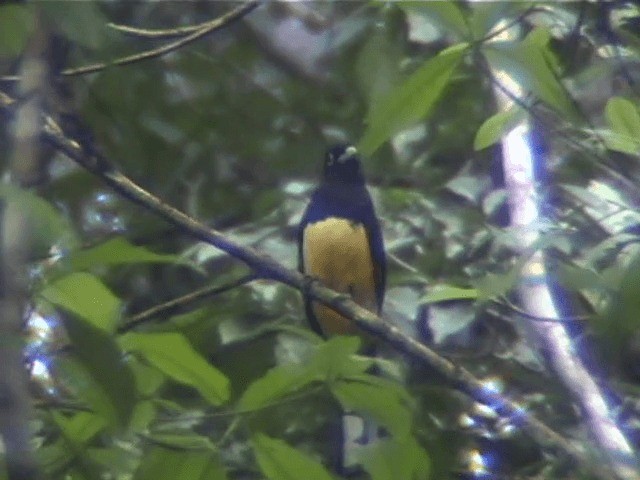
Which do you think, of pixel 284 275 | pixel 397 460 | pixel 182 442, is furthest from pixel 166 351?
pixel 284 275

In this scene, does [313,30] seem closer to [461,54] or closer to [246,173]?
[246,173]

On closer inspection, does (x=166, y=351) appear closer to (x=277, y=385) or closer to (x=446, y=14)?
(x=277, y=385)

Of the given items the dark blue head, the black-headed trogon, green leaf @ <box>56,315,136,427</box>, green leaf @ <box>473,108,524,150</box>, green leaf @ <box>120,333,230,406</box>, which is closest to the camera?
green leaf @ <box>56,315,136,427</box>

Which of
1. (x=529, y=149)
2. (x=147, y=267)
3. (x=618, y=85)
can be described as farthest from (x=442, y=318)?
(x=147, y=267)

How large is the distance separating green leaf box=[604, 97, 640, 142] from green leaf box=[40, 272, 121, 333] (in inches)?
32.7

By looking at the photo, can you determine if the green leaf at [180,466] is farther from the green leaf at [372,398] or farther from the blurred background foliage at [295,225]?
the green leaf at [372,398]

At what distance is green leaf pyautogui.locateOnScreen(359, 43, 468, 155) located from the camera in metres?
1.62

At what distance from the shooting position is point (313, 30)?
430cm

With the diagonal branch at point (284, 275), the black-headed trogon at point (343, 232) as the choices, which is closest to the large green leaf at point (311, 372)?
the diagonal branch at point (284, 275)

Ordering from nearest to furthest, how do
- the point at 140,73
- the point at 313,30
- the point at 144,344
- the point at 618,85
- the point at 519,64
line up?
the point at 519,64 → the point at 144,344 → the point at 618,85 → the point at 140,73 → the point at 313,30

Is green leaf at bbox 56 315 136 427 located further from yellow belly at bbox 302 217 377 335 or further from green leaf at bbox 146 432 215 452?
yellow belly at bbox 302 217 377 335

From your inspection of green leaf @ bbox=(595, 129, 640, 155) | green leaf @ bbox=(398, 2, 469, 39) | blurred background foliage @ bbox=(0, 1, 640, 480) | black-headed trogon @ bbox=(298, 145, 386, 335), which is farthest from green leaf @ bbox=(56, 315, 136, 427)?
black-headed trogon @ bbox=(298, 145, 386, 335)

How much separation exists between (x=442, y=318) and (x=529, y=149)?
18.0 inches

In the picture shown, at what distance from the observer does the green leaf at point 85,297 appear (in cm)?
144
